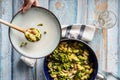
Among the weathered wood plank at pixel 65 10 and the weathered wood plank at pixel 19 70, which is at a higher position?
the weathered wood plank at pixel 65 10

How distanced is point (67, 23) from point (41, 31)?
0.16 meters

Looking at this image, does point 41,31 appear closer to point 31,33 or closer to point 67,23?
point 31,33

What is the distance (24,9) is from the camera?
108cm

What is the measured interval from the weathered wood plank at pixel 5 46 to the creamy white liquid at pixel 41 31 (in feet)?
0.43

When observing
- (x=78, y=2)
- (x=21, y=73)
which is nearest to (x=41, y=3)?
(x=78, y=2)

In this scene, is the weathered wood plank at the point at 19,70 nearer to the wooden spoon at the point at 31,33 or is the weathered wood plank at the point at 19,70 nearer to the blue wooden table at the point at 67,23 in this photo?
the blue wooden table at the point at 67,23

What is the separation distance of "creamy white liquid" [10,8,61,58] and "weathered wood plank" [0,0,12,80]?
13 centimetres

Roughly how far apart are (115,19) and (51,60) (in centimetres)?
27

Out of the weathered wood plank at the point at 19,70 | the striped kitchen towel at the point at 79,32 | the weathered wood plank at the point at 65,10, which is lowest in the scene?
the weathered wood plank at the point at 19,70

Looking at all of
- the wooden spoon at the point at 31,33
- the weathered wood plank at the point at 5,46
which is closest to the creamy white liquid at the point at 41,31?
the wooden spoon at the point at 31,33

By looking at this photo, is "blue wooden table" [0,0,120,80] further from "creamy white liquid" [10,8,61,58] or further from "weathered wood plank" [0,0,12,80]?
"creamy white liquid" [10,8,61,58]

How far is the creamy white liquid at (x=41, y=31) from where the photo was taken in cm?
111

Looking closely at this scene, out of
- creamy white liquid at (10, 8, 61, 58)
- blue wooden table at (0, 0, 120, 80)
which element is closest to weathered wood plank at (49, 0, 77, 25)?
blue wooden table at (0, 0, 120, 80)

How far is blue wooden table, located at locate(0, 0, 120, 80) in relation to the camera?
1235mm
